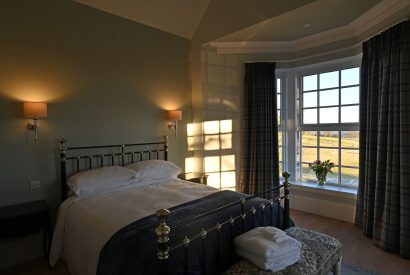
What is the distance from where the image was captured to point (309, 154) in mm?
4199

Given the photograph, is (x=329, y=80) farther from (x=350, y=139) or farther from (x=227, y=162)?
(x=227, y=162)

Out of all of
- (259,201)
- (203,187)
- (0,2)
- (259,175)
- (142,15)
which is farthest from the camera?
(259,175)

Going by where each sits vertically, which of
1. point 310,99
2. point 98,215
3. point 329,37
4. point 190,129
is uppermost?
point 329,37

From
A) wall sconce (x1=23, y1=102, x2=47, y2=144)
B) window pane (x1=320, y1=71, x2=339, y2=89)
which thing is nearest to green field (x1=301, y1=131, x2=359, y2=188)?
window pane (x1=320, y1=71, x2=339, y2=89)

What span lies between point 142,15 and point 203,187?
8.44 feet

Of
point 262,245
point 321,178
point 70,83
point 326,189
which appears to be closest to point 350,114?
point 321,178

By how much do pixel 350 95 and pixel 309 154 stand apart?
3.65ft

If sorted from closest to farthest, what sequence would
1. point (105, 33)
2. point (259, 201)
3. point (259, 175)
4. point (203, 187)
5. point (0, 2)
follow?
1. point (259, 201)
2. point (0, 2)
3. point (203, 187)
4. point (105, 33)
5. point (259, 175)

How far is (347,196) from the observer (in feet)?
11.7

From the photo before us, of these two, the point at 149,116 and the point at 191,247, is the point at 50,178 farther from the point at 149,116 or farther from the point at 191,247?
the point at 191,247

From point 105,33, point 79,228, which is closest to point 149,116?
point 105,33

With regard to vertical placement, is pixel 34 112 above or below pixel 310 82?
below

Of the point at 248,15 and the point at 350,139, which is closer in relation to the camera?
the point at 248,15

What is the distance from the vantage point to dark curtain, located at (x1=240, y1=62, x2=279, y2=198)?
4.04 metres
